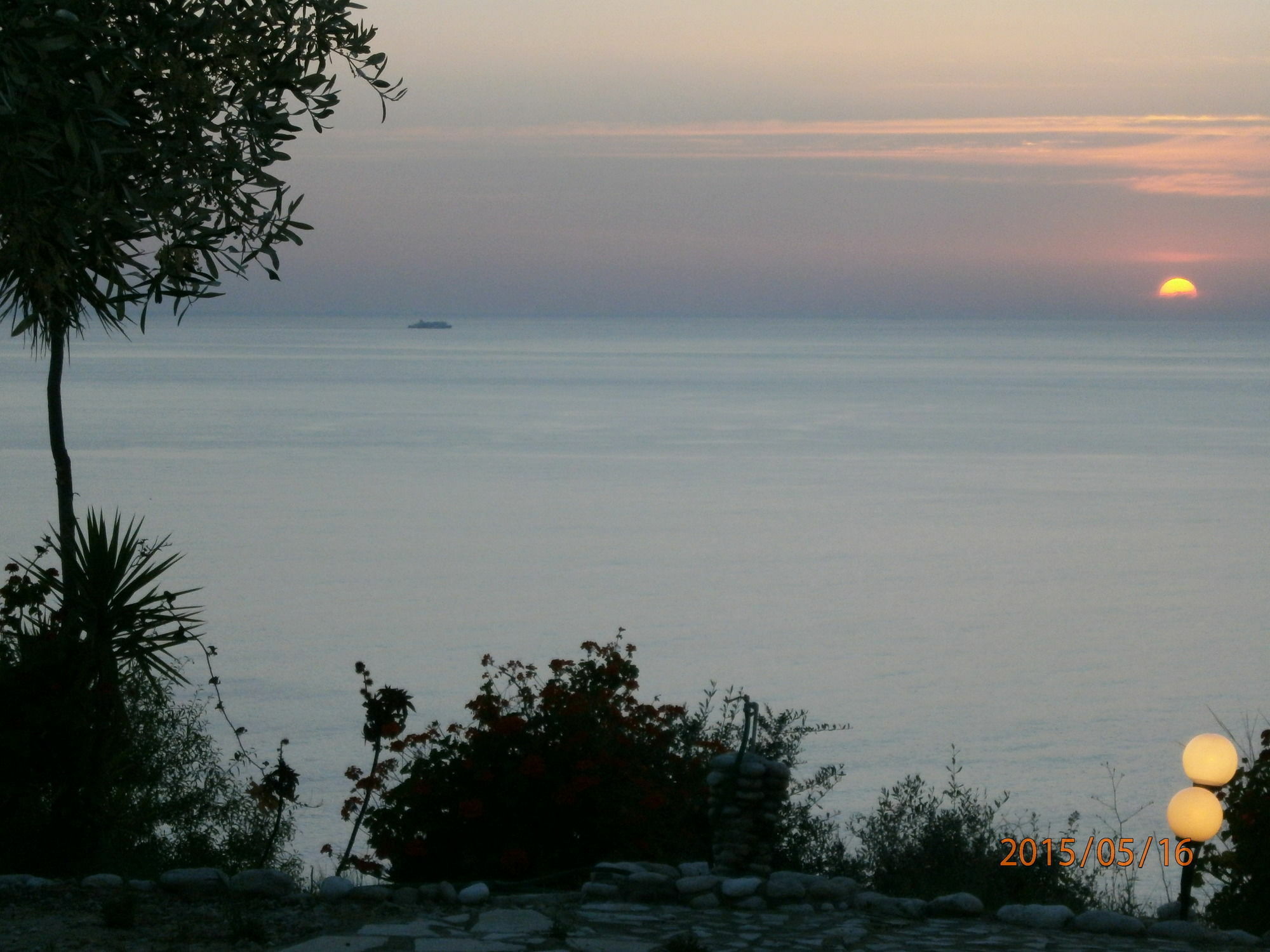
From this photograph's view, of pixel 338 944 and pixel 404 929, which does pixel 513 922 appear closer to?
pixel 404 929

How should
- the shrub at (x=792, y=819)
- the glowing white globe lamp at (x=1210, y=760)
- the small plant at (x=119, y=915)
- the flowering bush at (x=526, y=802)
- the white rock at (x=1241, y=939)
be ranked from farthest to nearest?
the shrub at (x=792, y=819) → the flowering bush at (x=526, y=802) → the glowing white globe lamp at (x=1210, y=760) → the white rock at (x=1241, y=939) → the small plant at (x=119, y=915)

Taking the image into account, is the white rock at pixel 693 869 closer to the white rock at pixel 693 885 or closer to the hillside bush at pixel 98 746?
the white rock at pixel 693 885

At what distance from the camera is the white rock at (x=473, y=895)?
571 centimetres

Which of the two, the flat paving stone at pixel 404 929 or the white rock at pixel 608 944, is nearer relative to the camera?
the white rock at pixel 608 944

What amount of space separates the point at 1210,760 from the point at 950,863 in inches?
68.9

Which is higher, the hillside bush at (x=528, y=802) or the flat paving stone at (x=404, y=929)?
the hillside bush at (x=528, y=802)

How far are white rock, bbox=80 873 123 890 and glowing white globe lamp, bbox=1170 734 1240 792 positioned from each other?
13.6 ft

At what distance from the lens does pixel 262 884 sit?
571cm

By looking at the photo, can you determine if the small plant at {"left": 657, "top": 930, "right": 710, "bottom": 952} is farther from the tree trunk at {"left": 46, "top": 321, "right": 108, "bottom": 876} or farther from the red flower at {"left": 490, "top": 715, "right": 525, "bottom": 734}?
the tree trunk at {"left": 46, "top": 321, "right": 108, "bottom": 876}

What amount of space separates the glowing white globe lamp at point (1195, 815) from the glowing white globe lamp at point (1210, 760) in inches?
2.0

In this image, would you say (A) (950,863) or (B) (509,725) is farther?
(A) (950,863)

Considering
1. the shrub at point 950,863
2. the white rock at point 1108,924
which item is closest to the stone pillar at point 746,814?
the shrub at point 950,863

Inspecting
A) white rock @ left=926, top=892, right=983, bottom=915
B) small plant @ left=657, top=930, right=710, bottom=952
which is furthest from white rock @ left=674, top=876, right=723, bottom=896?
white rock @ left=926, top=892, right=983, bottom=915

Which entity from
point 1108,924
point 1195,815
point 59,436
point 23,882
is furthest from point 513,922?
Answer: point 59,436
